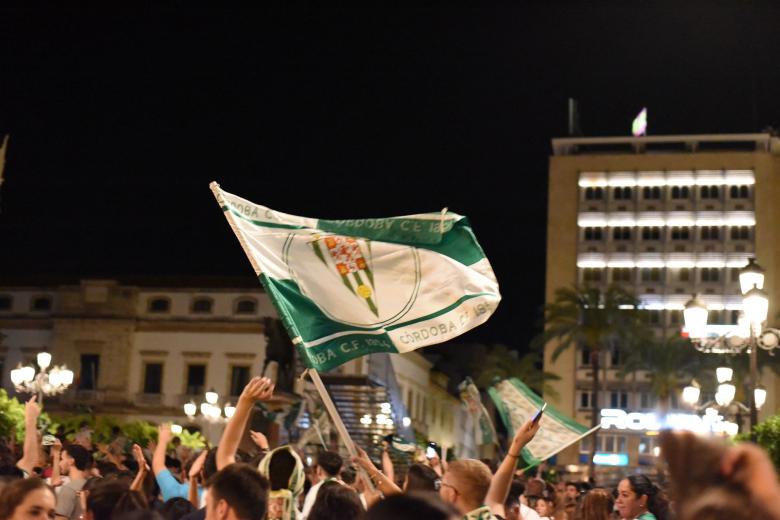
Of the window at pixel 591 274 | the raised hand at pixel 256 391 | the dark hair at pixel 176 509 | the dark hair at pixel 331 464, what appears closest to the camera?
the raised hand at pixel 256 391

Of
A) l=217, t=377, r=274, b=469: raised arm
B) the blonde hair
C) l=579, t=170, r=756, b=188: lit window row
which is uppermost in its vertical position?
l=579, t=170, r=756, b=188: lit window row

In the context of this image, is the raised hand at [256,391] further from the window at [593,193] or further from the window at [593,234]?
the window at [593,193]

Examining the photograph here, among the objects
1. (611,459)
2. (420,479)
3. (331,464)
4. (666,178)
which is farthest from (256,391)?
(666,178)

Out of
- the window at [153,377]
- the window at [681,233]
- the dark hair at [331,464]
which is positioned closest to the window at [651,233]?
the window at [681,233]

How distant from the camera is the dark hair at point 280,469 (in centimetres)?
650

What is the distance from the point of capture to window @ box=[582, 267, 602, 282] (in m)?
97.4

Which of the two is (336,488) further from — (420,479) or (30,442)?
(30,442)

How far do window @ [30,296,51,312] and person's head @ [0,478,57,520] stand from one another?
65756 millimetres

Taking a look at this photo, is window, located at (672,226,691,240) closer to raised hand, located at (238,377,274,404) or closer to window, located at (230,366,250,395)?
window, located at (230,366,250,395)

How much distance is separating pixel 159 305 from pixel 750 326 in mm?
56163

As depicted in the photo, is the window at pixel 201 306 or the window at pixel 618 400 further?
the window at pixel 618 400

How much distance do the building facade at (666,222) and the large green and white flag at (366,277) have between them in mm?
85455

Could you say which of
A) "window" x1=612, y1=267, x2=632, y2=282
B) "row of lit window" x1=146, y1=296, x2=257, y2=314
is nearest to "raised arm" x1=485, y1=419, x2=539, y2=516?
"row of lit window" x1=146, y1=296, x2=257, y2=314

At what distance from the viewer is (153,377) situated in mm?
68000
